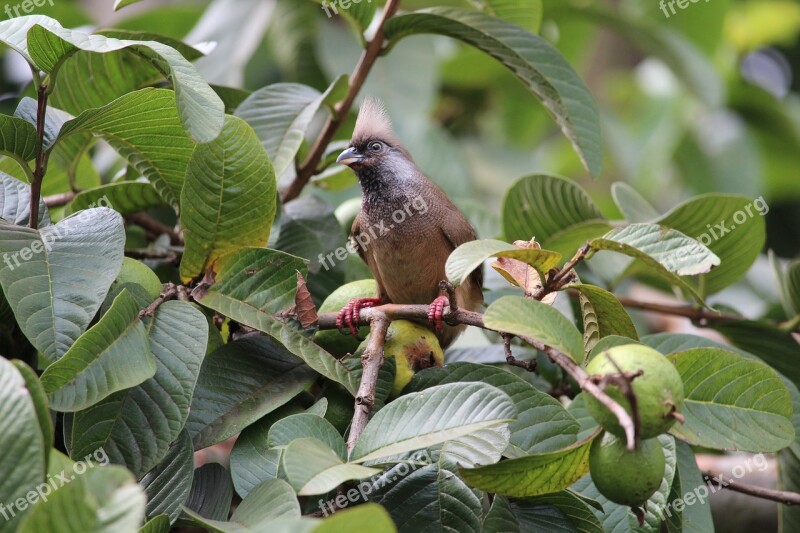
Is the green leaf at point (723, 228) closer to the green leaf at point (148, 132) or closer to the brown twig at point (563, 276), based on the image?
the brown twig at point (563, 276)

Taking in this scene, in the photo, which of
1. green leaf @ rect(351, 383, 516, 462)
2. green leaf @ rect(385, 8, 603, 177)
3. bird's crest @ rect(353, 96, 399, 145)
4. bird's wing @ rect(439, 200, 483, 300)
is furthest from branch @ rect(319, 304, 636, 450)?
bird's crest @ rect(353, 96, 399, 145)

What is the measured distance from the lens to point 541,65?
2.62 m

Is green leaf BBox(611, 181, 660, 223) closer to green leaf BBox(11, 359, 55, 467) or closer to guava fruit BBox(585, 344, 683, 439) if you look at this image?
guava fruit BBox(585, 344, 683, 439)

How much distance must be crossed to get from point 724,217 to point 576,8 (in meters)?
2.96

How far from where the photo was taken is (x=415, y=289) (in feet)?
10.6

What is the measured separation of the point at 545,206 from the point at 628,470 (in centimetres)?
154

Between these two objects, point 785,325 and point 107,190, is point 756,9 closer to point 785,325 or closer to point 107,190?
point 785,325

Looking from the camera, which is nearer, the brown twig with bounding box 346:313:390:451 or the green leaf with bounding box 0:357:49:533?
the green leaf with bounding box 0:357:49:533

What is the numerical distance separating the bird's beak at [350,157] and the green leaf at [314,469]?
170 centimetres

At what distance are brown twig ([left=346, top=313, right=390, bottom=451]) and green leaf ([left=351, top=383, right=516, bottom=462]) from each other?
0.08 meters

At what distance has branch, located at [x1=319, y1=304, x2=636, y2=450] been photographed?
1.40 metres

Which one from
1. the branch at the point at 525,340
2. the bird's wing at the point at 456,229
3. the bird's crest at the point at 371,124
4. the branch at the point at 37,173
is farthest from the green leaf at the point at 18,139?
the bird's wing at the point at 456,229

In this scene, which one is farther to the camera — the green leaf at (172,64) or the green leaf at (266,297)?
the green leaf at (266,297)

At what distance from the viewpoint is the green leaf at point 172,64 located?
1689mm
